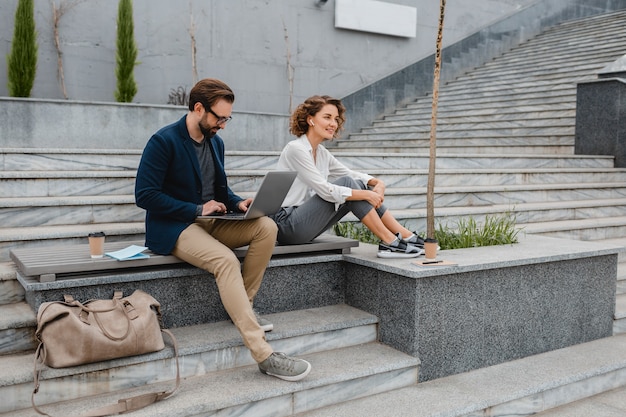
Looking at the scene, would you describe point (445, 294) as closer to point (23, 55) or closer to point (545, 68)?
point (23, 55)

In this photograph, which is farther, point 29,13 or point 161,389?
point 29,13

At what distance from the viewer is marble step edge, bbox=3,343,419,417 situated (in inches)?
114

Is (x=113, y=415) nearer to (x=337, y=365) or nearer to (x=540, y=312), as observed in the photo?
(x=337, y=365)

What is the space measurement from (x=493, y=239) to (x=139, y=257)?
2684 millimetres

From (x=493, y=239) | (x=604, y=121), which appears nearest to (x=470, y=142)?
(x=604, y=121)

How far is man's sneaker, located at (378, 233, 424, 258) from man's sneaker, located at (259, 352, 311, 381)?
3.58 ft

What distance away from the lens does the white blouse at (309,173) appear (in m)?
3.92

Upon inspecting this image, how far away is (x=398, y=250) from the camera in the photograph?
4043 millimetres

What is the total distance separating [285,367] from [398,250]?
123 centimetres

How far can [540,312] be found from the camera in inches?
166

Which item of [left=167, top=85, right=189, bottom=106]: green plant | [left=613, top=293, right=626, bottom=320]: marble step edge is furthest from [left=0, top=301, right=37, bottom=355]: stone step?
[left=167, top=85, right=189, bottom=106]: green plant

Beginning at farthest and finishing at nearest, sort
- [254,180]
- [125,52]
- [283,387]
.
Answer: [125,52]
[254,180]
[283,387]

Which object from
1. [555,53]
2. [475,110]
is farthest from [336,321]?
[555,53]

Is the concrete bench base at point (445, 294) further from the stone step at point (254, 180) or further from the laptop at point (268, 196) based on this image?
the stone step at point (254, 180)
